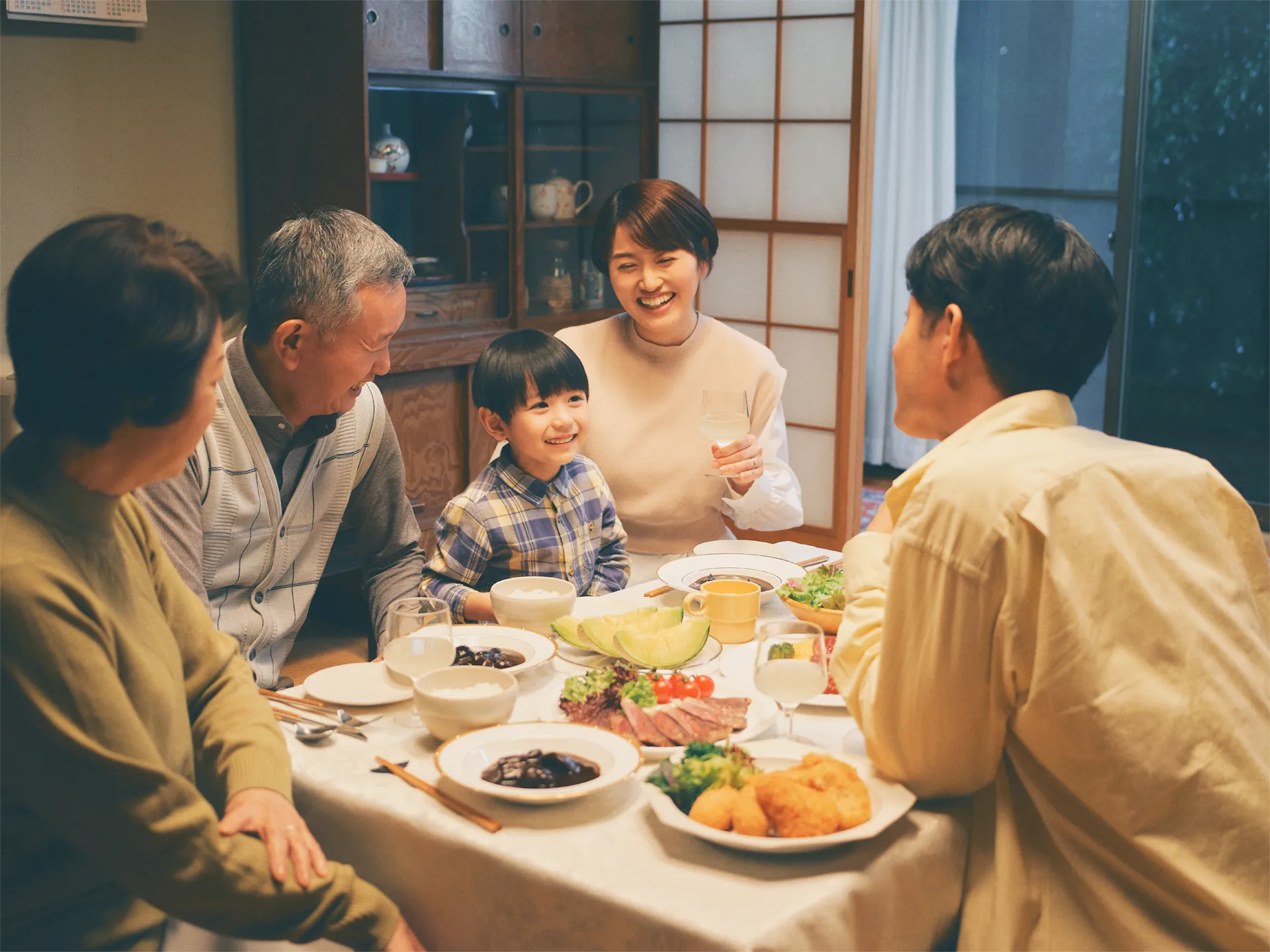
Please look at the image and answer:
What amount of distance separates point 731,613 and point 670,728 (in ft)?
1.19

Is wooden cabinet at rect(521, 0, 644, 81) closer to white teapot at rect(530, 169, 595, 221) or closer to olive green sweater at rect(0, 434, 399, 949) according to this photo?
white teapot at rect(530, 169, 595, 221)

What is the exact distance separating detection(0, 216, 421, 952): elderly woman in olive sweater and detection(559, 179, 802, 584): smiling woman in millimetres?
1353

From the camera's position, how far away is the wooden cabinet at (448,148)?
373 cm

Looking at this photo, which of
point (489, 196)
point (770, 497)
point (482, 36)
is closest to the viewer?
point (770, 497)

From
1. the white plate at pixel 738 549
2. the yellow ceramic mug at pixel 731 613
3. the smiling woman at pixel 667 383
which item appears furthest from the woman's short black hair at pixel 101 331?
the smiling woman at pixel 667 383

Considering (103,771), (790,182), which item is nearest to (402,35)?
(790,182)

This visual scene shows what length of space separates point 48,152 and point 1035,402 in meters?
3.18

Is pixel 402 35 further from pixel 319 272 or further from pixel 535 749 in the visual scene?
pixel 535 749

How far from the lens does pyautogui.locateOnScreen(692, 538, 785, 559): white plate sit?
2184 millimetres

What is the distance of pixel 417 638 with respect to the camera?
1.53 m

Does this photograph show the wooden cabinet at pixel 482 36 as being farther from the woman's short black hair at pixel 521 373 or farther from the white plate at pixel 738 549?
the white plate at pixel 738 549

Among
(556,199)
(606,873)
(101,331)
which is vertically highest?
(556,199)

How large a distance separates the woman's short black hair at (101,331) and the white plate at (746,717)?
1.94 feet

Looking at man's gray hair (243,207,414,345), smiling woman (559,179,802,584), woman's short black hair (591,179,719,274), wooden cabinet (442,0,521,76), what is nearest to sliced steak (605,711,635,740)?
man's gray hair (243,207,414,345)
